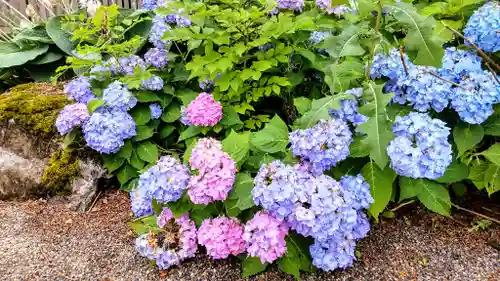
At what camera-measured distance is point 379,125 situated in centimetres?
177

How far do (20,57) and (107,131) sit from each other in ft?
5.72

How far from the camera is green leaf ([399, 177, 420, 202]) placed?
194 centimetres

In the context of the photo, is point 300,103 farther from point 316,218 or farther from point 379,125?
point 316,218

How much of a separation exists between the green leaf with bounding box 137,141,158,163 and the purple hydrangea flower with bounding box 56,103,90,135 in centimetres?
36

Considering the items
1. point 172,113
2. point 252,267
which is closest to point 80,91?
point 172,113

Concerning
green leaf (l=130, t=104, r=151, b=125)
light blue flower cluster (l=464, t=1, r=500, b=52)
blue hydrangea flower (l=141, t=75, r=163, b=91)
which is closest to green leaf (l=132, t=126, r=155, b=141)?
green leaf (l=130, t=104, r=151, b=125)

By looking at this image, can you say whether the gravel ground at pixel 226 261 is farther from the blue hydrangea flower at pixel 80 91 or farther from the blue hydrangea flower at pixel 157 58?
the blue hydrangea flower at pixel 157 58

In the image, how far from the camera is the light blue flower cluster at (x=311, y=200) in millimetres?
1692

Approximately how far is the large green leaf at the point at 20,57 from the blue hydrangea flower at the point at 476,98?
10.7 ft

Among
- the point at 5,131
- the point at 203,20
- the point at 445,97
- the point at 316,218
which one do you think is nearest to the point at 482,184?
the point at 445,97

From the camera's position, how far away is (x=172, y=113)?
2.86 meters

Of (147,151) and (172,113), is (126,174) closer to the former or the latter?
(147,151)

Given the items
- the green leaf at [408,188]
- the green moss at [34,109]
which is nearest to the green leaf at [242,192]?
the green leaf at [408,188]

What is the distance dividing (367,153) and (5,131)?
2.35 metres
